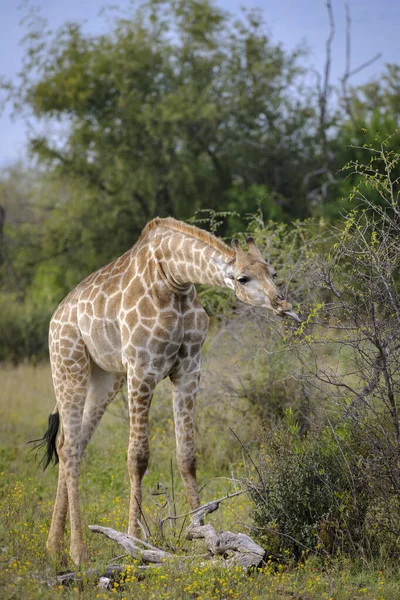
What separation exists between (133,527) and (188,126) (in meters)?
15.3

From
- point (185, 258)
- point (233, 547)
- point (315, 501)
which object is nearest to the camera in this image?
point (233, 547)

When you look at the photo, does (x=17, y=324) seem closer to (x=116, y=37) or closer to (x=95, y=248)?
(x=95, y=248)

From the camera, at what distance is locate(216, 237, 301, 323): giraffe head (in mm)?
4707

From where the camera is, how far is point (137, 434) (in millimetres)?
5695

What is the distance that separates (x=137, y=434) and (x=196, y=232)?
64.4 inches

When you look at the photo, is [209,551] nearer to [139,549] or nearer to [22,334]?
[139,549]

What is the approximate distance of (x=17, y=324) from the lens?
15.6 metres

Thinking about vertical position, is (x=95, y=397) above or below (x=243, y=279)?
below

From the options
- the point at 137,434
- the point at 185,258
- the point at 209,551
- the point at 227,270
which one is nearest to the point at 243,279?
the point at 227,270

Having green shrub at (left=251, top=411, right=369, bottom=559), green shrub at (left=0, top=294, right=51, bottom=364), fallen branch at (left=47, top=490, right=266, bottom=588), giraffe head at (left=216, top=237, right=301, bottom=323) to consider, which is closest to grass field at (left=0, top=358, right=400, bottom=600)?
fallen branch at (left=47, top=490, right=266, bottom=588)

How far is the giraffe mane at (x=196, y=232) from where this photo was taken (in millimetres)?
5211

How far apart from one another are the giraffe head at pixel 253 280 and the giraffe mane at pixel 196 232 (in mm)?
158

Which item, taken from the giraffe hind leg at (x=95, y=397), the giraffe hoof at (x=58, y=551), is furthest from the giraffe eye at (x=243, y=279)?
the giraffe hoof at (x=58, y=551)

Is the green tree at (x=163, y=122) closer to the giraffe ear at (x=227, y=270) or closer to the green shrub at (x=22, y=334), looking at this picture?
the green shrub at (x=22, y=334)
